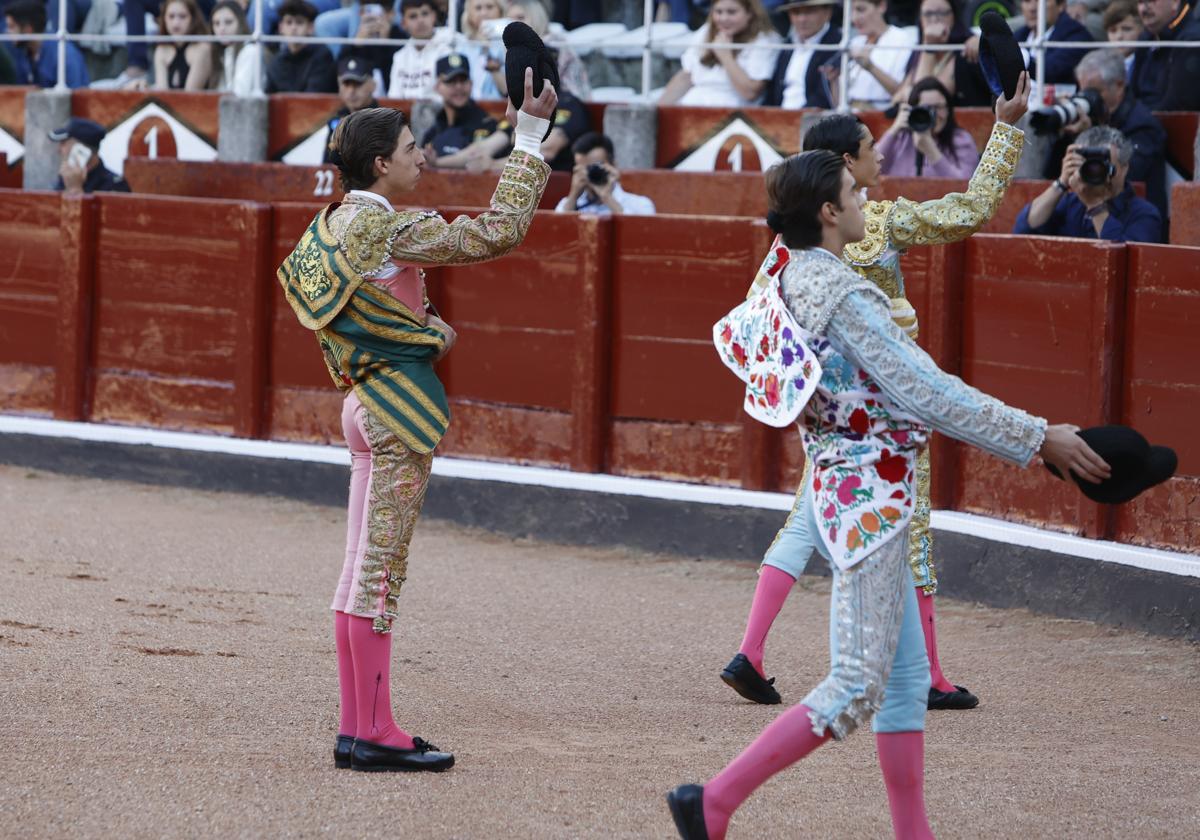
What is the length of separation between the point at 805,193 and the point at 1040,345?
3.33 meters

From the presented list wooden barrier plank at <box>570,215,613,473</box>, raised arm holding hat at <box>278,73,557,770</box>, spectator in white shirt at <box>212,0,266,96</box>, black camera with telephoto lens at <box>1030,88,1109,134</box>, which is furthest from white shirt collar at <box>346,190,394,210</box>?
spectator in white shirt at <box>212,0,266,96</box>

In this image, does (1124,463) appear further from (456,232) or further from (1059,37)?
(1059,37)

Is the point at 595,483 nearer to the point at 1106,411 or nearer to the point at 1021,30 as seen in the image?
the point at 1106,411

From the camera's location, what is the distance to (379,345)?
4273 millimetres

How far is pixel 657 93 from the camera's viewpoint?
1065cm

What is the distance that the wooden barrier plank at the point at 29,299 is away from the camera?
932cm

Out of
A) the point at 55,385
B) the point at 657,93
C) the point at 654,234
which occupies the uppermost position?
the point at 657,93

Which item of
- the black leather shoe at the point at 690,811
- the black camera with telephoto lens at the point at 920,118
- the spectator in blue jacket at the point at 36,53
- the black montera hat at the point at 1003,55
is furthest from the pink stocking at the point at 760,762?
the spectator in blue jacket at the point at 36,53

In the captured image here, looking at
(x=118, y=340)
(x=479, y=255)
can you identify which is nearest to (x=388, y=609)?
(x=479, y=255)

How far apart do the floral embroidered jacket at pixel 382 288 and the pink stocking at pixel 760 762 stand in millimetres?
1137

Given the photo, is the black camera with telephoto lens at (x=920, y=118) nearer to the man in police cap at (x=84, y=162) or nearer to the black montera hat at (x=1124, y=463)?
the man in police cap at (x=84, y=162)

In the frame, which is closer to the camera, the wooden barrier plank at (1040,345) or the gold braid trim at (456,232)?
the gold braid trim at (456,232)

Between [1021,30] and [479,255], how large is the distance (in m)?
5.37

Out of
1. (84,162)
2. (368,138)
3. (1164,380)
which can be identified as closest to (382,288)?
(368,138)
